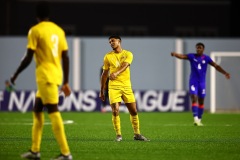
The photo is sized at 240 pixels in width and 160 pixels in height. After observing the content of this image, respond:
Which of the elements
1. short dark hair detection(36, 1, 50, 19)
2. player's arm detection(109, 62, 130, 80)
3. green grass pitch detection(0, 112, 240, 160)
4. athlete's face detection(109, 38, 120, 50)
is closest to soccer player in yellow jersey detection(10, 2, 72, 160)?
short dark hair detection(36, 1, 50, 19)

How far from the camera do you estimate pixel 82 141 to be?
1590 centimetres

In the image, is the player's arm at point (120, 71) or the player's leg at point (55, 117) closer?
the player's leg at point (55, 117)

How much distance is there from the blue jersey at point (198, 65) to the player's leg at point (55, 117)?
11.3 meters

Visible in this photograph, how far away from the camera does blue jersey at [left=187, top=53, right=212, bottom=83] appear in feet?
→ 73.7

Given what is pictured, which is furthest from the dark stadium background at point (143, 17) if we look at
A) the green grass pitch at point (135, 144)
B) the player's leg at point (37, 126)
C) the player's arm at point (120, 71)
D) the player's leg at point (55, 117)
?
the player's leg at point (55, 117)

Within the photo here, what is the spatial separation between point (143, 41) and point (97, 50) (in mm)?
2200

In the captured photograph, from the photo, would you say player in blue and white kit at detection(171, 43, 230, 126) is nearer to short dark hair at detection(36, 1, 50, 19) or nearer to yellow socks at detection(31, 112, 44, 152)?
yellow socks at detection(31, 112, 44, 152)

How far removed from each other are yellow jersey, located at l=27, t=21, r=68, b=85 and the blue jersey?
11.2 m

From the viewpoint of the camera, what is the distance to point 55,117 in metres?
11.5

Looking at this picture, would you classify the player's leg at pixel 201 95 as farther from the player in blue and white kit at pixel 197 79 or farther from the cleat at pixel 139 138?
the cleat at pixel 139 138

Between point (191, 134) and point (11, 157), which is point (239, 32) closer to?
point (191, 134)

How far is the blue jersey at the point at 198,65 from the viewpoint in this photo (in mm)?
22453

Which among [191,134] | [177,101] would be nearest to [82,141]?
[191,134]

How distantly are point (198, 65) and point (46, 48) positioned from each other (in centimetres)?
1151
